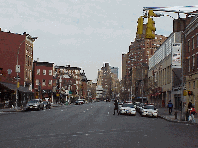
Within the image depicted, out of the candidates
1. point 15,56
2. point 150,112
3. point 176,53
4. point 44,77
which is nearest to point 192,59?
point 150,112

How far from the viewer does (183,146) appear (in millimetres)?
12086

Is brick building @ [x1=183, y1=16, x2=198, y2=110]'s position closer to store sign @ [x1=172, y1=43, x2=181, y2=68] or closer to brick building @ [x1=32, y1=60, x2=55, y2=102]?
store sign @ [x1=172, y1=43, x2=181, y2=68]

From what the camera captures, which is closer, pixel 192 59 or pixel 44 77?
pixel 192 59

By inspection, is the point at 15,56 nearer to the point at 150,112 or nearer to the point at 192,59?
the point at 192,59

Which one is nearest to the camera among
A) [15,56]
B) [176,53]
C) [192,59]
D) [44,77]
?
[176,53]

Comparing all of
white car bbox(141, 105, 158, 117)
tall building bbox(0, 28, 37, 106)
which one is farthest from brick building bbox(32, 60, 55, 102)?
white car bbox(141, 105, 158, 117)

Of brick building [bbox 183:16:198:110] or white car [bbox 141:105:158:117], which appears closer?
white car [bbox 141:105:158:117]

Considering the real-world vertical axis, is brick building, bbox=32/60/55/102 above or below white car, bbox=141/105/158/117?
above

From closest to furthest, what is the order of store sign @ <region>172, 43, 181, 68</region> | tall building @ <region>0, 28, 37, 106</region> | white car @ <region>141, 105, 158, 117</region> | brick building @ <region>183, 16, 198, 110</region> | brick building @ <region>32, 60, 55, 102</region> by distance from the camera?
store sign @ <region>172, 43, 181, 68</region> → white car @ <region>141, 105, 158, 117</region> → brick building @ <region>183, 16, 198, 110</region> → tall building @ <region>0, 28, 37, 106</region> → brick building @ <region>32, 60, 55, 102</region>

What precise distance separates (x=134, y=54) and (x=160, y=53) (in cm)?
8109

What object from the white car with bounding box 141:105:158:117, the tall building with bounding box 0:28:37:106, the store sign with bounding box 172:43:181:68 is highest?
the tall building with bounding box 0:28:37:106

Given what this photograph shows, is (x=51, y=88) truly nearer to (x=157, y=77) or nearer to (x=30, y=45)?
(x=30, y=45)

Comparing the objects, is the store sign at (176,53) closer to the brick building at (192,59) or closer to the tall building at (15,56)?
the brick building at (192,59)

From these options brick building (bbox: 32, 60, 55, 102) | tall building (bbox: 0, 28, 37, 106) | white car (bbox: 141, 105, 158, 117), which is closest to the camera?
white car (bbox: 141, 105, 158, 117)
